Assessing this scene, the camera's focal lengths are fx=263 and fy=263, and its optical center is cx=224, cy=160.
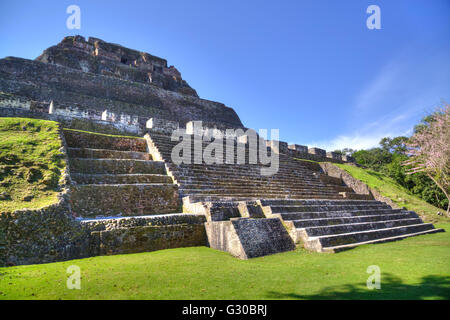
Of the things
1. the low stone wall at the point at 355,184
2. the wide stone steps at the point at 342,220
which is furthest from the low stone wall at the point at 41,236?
the low stone wall at the point at 355,184

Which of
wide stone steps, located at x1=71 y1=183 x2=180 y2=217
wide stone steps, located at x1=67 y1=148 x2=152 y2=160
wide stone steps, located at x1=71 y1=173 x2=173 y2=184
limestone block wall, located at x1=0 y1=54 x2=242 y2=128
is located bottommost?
wide stone steps, located at x1=71 y1=183 x2=180 y2=217

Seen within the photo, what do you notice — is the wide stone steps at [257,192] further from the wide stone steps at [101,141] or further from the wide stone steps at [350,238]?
the wide stone steps at [101,141]

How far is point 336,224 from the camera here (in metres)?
6.89

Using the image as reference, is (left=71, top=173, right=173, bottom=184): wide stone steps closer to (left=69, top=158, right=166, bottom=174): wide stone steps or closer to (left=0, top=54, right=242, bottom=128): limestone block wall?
(left=69, top=158, right=166, bottom=174): wide stone steps

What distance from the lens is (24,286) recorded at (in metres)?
3.04

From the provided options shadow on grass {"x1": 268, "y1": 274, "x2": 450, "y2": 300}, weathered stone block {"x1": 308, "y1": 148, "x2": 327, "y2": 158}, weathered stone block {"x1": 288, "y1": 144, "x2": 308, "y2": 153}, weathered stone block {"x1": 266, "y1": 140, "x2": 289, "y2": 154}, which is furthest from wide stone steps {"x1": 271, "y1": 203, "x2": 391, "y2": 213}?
weathered stone block {"x1": 308, "y1": 148, "x2": 327, "y2": 158}

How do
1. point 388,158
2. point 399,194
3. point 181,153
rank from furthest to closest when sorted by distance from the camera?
1. point 388,158
2. point 399,194
3. point 181,153

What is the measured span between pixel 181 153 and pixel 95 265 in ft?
20.8

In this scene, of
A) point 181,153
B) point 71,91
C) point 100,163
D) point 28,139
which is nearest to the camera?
point 28,139

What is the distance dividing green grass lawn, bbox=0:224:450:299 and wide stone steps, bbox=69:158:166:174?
3454 mm

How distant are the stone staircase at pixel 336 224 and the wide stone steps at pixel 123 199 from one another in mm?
2511

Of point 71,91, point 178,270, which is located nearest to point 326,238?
point 178,270

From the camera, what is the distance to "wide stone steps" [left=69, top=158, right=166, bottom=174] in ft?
23.4
